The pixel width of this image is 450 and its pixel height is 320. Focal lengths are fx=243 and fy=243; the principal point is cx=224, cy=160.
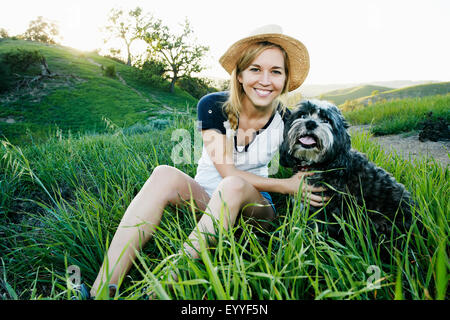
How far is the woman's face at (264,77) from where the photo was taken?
7.75ft

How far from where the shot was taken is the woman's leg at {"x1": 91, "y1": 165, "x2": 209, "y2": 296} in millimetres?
1611

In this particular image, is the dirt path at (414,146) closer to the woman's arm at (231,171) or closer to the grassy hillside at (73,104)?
the woman's arm at (231,171)

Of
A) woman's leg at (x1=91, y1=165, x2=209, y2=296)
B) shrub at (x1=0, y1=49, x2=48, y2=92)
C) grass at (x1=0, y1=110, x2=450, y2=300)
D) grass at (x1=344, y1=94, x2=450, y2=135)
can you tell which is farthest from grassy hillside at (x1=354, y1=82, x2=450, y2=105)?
shrub at (x1=0, y1=49, x2=48, y2=92)

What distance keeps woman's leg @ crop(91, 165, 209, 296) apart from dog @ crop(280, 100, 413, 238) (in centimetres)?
101

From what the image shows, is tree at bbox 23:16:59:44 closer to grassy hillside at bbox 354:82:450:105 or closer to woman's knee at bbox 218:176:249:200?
grassy hillside at bbox 354:82:450:105

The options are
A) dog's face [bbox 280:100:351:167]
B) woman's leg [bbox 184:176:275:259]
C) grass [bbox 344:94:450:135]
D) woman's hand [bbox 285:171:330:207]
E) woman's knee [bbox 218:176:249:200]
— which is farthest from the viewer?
grass [bbox 344:94:450:135]

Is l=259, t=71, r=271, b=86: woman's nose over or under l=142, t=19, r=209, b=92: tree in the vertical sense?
under

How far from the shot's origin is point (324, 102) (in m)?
2.35

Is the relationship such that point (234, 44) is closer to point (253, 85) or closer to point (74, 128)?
point (253, 85)

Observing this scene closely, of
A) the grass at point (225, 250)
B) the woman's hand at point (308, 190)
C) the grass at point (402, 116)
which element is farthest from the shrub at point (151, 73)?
the woman's hand at point (308, 190)

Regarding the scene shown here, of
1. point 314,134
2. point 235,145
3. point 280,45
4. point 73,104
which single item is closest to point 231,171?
point 235,145

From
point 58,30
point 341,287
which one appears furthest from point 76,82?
point 58,30

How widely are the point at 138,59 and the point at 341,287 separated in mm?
37447
